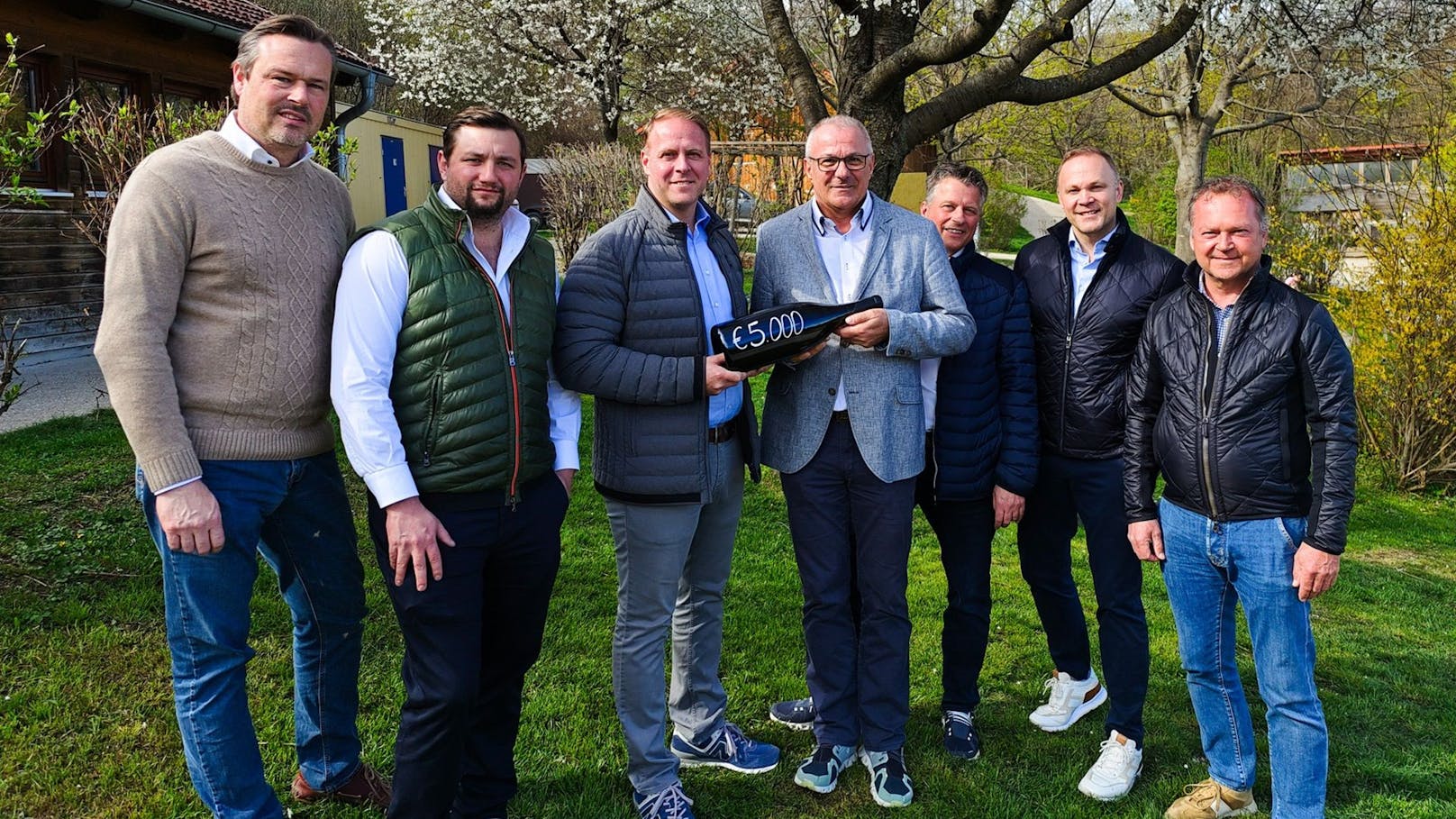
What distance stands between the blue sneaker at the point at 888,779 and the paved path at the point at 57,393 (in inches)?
275

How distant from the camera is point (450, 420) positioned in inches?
105

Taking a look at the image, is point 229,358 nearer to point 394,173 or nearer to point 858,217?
point 858,217

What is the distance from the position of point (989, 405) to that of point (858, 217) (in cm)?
83

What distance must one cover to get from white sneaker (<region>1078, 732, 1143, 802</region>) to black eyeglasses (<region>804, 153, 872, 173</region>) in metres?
2.26

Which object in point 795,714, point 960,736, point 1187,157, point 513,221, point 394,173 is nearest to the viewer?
point 513,221

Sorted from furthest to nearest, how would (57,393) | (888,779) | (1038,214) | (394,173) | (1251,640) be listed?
(1038,214) → (394,173) → (57,393) → (888,779) → (1251,640)

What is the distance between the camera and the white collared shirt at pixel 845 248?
343 cm

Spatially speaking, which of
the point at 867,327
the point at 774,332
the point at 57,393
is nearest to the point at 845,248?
the point at 867,327

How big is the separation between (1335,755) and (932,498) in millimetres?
1849

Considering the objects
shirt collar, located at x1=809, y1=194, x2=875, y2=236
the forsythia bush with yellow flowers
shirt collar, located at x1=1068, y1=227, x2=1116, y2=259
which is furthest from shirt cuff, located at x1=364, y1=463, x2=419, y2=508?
the forsythia bush with yellow flowers

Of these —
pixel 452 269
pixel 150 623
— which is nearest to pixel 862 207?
pixel 452 269

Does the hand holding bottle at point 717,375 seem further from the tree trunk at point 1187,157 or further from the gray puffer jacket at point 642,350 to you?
the tree trunk at point 1187,157

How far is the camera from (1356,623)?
5617 mm

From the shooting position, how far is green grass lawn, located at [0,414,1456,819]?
3367 millimetres
